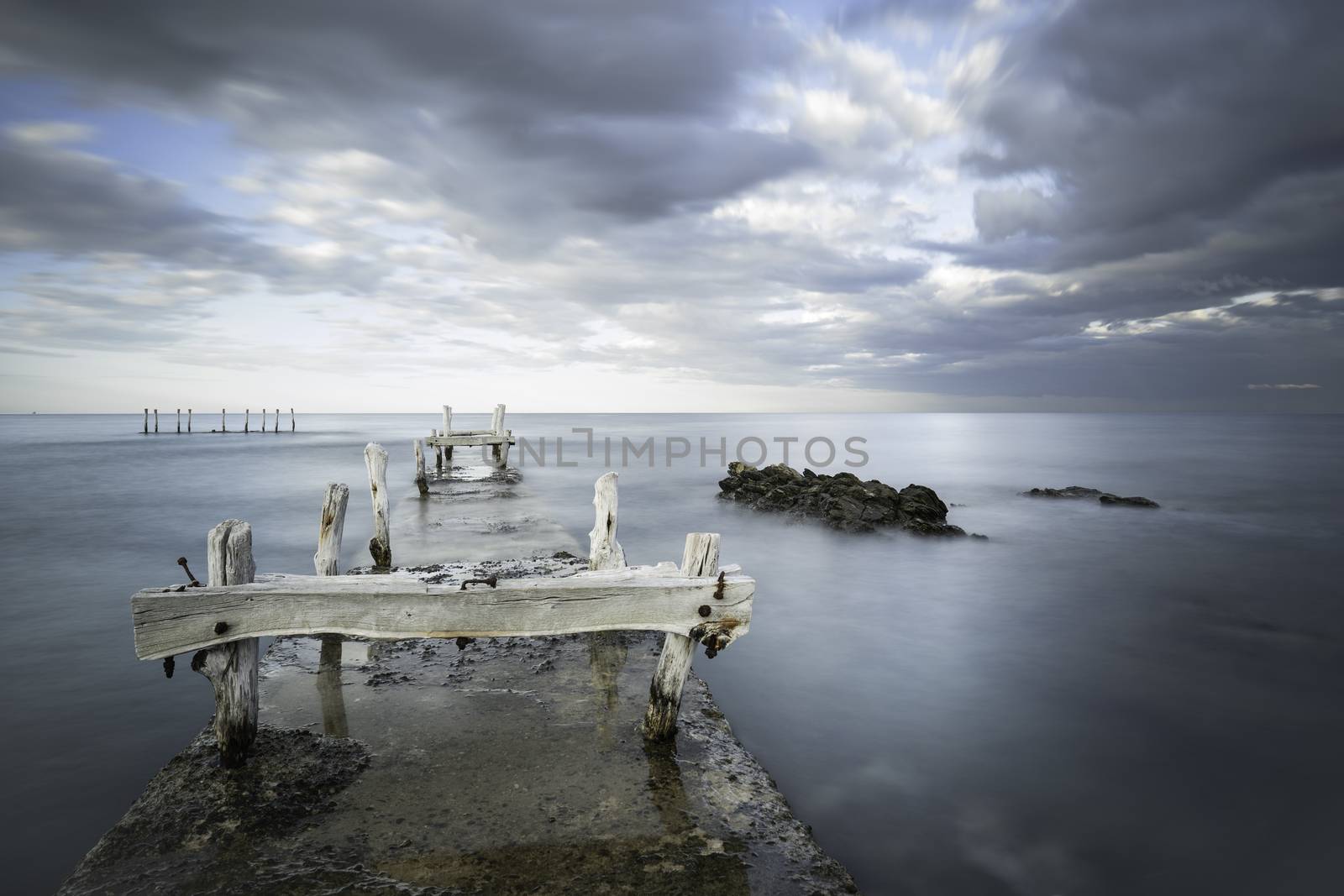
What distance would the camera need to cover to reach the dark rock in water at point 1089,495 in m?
23.5

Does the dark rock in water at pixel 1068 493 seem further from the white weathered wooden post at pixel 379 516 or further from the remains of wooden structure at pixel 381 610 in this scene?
the remains of wooden structure at pixel 381 610

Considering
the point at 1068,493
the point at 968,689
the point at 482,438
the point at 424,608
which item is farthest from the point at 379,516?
the point at 1068,493

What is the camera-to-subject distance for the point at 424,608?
4.60m

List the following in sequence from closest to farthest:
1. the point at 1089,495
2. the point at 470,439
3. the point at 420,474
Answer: the point at 420,474
the point at 1089,495
the point at 470,439

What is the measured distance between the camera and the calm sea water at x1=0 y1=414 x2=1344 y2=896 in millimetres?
5219

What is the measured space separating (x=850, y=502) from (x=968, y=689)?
10548 millimetres

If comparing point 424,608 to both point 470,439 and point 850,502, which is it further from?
point 470,439

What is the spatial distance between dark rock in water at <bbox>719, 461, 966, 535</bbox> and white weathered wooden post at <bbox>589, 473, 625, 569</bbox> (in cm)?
1140

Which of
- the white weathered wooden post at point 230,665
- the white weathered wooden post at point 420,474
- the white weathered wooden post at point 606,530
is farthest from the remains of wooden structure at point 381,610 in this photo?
the white weathered wooden post at point 420,474

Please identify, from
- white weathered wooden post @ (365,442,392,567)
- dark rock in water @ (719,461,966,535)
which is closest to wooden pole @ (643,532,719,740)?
white weathered wooden post @ (365,442,392,567)

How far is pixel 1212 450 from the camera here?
49.4 m

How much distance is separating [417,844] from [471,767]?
0.84 metres

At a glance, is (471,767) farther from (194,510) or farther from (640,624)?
(194,510)

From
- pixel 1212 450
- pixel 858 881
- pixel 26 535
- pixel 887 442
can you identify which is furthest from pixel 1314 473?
pixel 26 535
